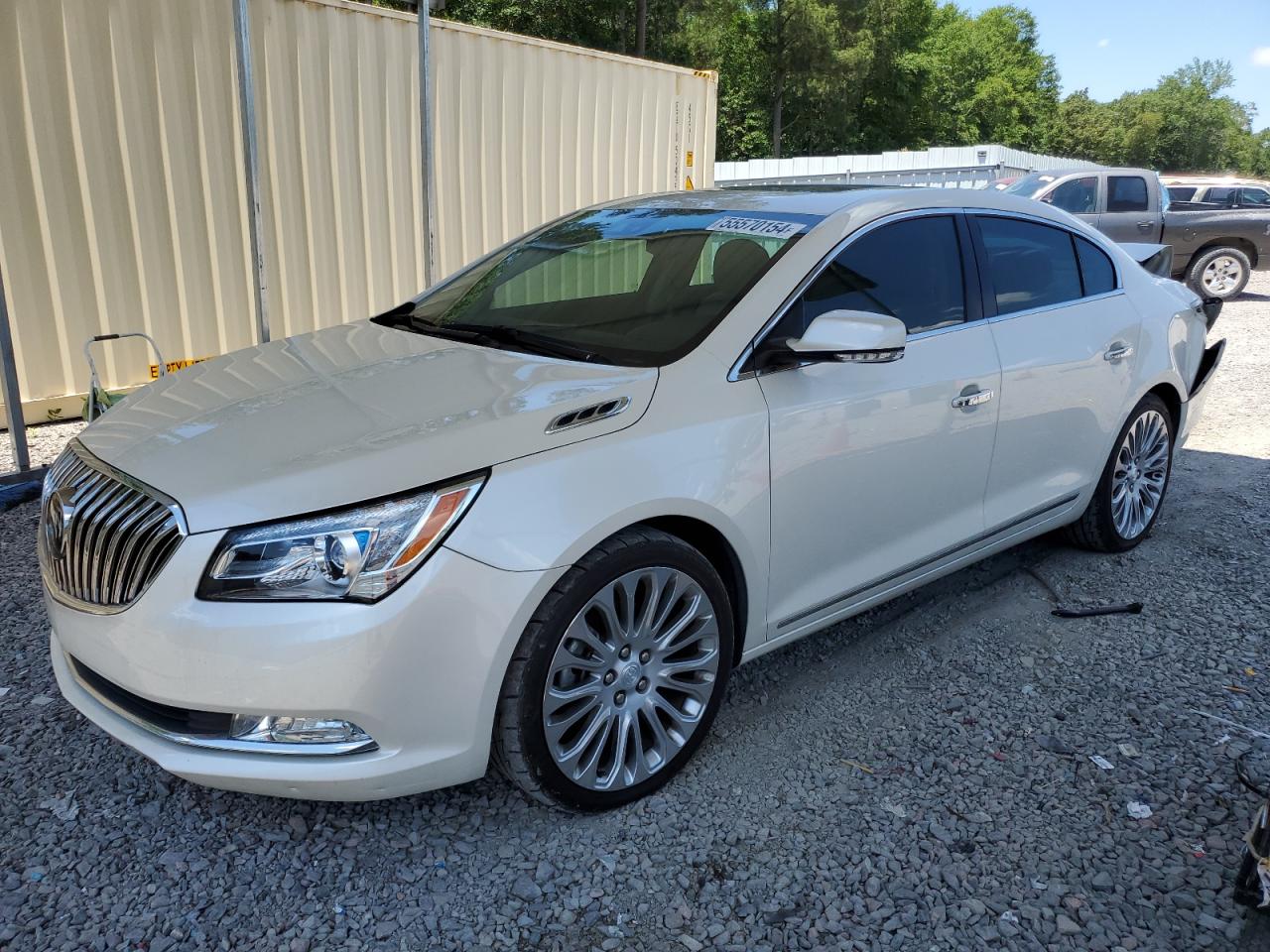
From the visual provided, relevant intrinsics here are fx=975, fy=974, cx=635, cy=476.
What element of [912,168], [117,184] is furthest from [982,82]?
[117,184]

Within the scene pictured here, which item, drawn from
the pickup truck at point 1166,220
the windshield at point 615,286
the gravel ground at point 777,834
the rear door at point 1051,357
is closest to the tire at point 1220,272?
the pickup truck at point 1166,220

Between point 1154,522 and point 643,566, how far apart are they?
3.53m

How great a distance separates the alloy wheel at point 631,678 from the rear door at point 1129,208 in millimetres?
12991

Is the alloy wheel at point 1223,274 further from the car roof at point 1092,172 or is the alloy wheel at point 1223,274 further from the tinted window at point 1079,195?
the tinted window at point 1079,195

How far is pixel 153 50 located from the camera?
6383mm

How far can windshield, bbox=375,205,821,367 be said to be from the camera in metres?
2.96

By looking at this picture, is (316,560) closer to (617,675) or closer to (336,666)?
(336,666)

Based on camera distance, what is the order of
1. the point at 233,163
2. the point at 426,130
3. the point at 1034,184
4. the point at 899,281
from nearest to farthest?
the point at 899,281 → the point at 426,130 → the point at 233,163 → the point at 1034,184

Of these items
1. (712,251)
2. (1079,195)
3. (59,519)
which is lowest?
(59,519)

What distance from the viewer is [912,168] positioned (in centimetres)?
2238

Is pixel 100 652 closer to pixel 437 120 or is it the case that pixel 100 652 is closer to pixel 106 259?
pixel 106 259

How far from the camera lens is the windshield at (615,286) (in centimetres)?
296

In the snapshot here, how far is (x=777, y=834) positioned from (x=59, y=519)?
2066 mm

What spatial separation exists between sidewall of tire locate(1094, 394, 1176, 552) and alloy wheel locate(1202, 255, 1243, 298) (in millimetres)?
12089
